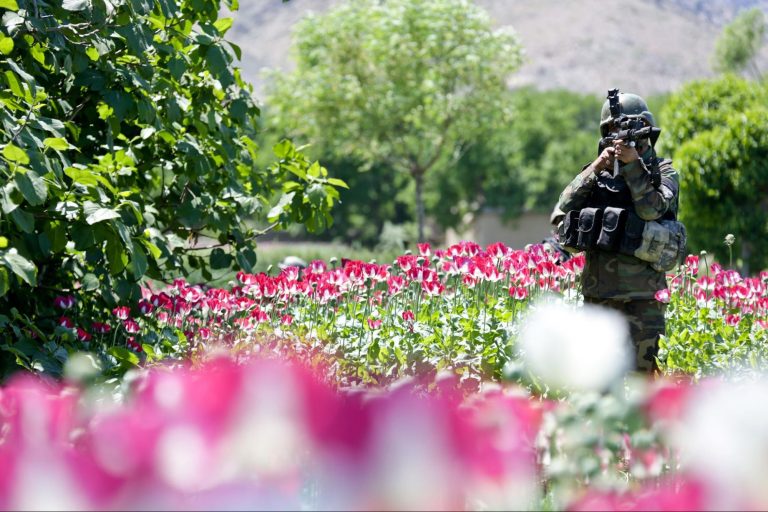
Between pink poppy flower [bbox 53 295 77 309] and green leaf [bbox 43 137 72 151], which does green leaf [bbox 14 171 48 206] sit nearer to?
green leaf [bbox 43 137 72 151]

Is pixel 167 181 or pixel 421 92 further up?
pixel 421 92

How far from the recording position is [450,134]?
22.9 m

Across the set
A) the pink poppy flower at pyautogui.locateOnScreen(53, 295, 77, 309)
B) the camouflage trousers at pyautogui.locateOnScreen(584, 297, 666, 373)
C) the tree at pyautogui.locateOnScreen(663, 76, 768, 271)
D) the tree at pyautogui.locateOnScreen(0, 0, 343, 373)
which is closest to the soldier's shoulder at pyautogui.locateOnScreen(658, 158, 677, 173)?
the camouflage trousers at pyautogui.locateOnScreen(584, 297, 666, 373)

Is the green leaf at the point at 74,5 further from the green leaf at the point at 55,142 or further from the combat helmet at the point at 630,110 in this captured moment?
the combat helmet at the point at 630,110

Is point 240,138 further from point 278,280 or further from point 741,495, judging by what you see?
point 741,495

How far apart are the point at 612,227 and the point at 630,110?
63 centimetres

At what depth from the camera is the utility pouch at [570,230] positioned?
14.0ft

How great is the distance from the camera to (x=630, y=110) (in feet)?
14.0

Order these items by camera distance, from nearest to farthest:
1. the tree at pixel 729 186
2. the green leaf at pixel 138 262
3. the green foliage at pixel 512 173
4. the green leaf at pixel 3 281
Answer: the green leaf at pixel 3 281, the green leaf at pixel 138 262, the tree at pixel 729 186, the green foliage at pixel 512 173

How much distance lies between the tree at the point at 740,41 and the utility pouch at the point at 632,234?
49953 mm

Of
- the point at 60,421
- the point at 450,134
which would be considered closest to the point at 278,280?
the point at 60,421

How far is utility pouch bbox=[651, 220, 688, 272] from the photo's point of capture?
4133mm

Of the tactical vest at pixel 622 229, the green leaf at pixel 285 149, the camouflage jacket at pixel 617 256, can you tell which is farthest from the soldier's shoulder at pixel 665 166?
the green leaf at pixel 285 149

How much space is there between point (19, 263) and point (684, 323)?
4119 millimetres
